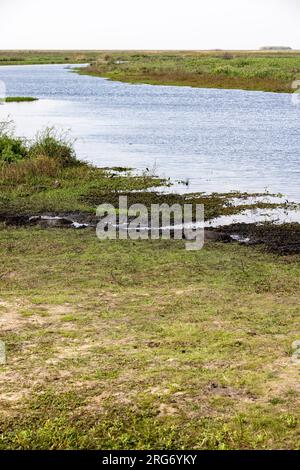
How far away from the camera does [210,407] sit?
29.8 ft

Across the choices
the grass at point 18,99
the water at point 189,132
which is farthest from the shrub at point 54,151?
the grass at point 18,99

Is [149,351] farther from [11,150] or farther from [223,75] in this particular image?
[223,75]

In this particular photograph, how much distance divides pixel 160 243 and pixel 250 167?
14749 millimetres

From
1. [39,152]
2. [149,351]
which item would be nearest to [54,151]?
[39,152]

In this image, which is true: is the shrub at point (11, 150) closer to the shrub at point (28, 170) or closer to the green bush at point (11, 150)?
the green bush at point (11, 150)

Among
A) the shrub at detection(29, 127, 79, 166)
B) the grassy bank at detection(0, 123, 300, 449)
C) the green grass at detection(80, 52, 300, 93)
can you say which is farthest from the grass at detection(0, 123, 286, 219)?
the green grass at detection(80, 52, 300, 93)

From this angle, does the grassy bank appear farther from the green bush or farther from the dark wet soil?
the green bush

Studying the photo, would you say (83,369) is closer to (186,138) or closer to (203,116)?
(186,138)

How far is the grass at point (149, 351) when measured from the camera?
861 cm

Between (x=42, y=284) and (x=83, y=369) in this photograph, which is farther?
(x=42, y=284)

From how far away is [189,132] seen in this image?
4675 cm

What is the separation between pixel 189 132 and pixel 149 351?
3689 cm
